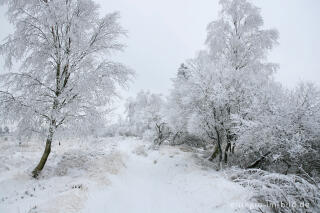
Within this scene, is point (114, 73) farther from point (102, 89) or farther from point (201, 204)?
point (201, 204)

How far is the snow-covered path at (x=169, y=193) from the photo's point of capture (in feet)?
19.3

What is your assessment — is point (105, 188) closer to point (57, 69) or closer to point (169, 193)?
point (169, 193)

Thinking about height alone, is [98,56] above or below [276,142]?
above

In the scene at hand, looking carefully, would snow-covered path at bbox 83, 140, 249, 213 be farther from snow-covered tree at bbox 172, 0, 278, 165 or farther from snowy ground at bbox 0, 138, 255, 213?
snow-covered tree at bbox 172, 0, 278, 165

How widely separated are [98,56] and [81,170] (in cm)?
620

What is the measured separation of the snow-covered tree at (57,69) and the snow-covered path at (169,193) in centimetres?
348

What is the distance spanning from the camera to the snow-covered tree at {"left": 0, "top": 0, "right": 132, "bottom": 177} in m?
7.07

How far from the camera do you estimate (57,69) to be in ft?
26.6

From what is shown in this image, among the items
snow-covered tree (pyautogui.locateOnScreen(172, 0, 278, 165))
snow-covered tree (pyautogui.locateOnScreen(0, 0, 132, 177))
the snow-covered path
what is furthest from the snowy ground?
snow-covered tree (pyautogui.locateOnScreen(172, 0, 278, 165))

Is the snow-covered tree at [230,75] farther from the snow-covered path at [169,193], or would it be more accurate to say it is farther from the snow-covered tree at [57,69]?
the snow-covered tree at [57,69]

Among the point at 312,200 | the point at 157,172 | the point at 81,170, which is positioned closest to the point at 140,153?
the point at 157,172

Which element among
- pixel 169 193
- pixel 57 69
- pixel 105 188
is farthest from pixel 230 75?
pixel 57 69

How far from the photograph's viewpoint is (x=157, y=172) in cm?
1131

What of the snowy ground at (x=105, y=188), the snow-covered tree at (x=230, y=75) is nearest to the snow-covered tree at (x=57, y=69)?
the snowy ground at (x=105, y=188)
